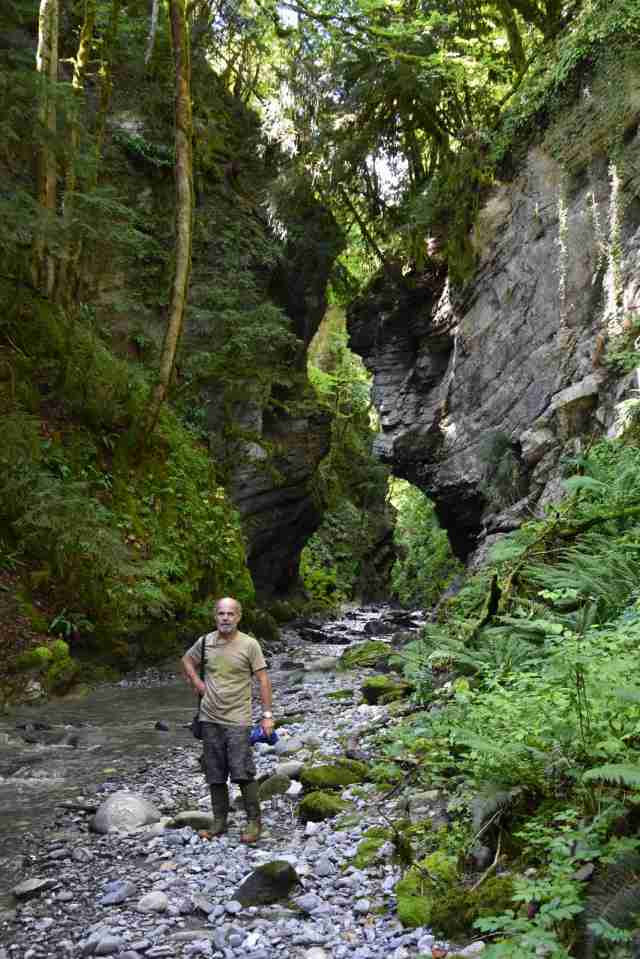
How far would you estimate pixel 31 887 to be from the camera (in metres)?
4.02

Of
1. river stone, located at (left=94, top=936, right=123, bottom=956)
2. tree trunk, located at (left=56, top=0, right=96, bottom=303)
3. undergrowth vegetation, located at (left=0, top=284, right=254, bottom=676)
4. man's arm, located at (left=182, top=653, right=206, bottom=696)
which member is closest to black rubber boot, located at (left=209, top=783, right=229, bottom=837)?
man's arm, located at (left=182, top=653, right=206, bottom=696)

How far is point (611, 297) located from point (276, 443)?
1098 cm

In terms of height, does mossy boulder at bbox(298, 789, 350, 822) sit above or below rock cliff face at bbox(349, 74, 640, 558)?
below

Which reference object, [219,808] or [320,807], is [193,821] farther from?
[320,807]

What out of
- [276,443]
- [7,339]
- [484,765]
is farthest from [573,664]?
[276,443]

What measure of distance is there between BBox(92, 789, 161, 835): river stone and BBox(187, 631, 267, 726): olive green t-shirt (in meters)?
0.90

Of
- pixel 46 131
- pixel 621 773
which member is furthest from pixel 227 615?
pixel 46 131

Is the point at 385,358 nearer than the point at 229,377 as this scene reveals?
No

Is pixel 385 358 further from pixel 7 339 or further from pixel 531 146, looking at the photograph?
pixel 7 339

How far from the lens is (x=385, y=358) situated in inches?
842

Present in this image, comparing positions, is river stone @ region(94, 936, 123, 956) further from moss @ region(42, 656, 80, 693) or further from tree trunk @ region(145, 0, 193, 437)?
tree trunk @ region(145, 0, 193, 437)

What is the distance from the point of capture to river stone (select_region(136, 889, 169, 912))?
146 inches

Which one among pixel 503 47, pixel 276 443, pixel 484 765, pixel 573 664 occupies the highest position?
pixel 503 47

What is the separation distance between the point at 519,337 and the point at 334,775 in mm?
13099
